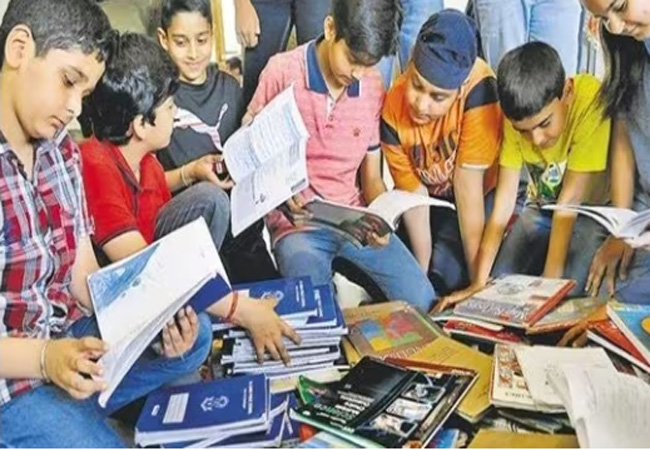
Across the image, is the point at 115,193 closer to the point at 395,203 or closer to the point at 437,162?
the point at 395,203

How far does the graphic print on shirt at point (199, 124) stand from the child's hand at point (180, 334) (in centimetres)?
44

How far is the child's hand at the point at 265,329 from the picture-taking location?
4.59 feet

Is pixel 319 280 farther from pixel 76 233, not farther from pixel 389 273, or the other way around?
pixel 76 233

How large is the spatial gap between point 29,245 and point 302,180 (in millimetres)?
516

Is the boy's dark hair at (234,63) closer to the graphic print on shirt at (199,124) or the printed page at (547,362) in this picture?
the graphic print on shirt at (199,124)

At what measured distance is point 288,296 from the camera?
149 centimetres

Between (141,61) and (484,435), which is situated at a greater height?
(141,61)

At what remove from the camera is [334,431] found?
3.95 ft

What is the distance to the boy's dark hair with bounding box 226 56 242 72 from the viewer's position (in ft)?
5.09

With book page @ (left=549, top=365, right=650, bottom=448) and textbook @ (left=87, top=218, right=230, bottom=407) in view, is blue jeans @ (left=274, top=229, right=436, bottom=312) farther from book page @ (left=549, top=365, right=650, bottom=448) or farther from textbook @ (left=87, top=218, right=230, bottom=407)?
book page @ (left=549, top=365, right=650, bottom=448)

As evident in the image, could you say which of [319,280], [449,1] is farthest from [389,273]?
[449,1]

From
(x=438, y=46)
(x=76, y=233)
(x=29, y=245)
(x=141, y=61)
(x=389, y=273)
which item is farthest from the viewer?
(x=389, y=273)

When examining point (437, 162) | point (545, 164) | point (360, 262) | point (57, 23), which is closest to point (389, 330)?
point (360, 262)

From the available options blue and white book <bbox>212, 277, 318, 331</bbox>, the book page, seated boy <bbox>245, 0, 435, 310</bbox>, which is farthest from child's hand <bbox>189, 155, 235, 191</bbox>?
the book page
